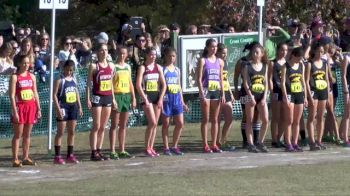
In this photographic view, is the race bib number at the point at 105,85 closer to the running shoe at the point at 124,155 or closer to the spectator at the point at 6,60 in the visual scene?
the running shoe at the point at 124,155

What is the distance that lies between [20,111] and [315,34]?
7988mm

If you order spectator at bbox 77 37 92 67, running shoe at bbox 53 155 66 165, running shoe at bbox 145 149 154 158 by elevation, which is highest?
spectator at bbox 77 37 92 67

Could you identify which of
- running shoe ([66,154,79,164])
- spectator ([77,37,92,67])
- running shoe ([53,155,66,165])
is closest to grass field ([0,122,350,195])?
running shoe ([66,154,79,164])

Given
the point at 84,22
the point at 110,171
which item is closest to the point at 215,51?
the point at 110,171

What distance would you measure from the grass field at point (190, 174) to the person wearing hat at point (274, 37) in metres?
3.88

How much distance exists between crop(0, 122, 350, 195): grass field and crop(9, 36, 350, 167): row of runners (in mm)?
392

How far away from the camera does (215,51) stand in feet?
57.6

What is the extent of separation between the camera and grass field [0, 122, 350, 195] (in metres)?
13.2

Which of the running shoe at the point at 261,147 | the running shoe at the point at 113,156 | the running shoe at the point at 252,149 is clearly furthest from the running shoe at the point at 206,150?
the running shoe at the point at 113,156

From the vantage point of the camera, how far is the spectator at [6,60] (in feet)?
60.9

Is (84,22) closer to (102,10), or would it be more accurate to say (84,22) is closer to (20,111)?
(102,10)

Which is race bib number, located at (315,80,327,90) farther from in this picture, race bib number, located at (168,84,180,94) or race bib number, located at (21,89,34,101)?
race bib number, located at (21,89,34,101)

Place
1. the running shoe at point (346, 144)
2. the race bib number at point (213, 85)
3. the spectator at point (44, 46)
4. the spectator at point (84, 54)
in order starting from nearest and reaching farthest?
the race bib number at point (213, 85), the running shoe at point (346, 144), the spectator at point (44, 46), the spectator at point (84, 54)

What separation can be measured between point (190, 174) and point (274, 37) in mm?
9027
